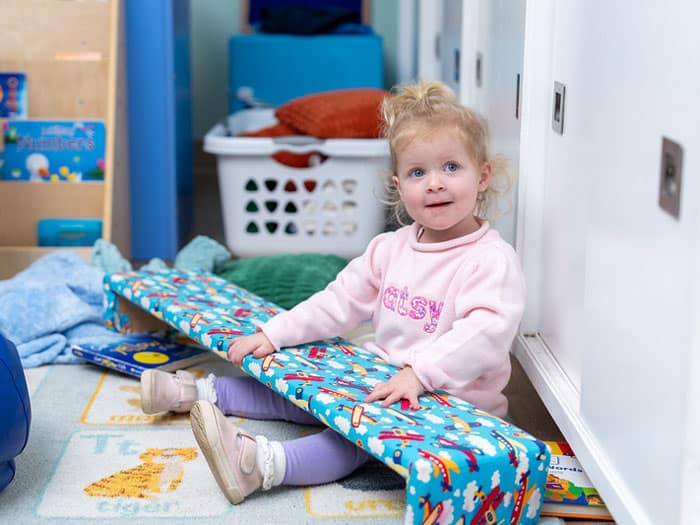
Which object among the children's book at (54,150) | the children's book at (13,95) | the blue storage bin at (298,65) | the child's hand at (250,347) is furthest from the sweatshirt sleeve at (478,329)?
the blue storage bin at (298,65)

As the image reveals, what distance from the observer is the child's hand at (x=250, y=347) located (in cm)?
138

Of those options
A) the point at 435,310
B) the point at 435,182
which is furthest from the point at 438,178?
the point at 435,310

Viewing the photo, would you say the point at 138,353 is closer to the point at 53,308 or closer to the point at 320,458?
the point at 53,308

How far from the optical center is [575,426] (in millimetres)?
1240

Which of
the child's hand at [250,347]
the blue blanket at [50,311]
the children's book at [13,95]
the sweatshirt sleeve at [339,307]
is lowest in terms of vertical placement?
the blue blanket at [50,311]

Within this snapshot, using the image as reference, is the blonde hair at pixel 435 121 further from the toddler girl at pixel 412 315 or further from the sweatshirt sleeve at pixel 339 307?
the sweatshirt sleeve at pixel 339 307

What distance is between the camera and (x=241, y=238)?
244cm

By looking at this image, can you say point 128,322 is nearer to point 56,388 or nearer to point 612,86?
point 56,388

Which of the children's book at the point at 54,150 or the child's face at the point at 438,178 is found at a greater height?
the child's face at the point at 438,178

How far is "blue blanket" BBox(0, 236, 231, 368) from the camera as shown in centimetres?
174

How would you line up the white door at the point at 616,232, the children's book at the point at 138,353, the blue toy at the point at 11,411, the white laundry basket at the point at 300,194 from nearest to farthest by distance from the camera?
the white door at the point at 616,232 < the blue toy at the point at 11,411 < the children's book at the point at 138,353 < the white laundry basket at the point at 300,194

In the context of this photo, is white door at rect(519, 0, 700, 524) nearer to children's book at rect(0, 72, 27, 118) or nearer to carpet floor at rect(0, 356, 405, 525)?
carpet floor at rect(0, 356, 405, 525)

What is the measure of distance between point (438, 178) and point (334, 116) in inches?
43.0

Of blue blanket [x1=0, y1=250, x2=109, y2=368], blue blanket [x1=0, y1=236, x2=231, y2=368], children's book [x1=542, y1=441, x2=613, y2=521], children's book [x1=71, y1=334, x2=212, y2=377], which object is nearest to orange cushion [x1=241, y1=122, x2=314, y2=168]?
blue blanket [x1=0, y1=236, x2=231, y2=368]
